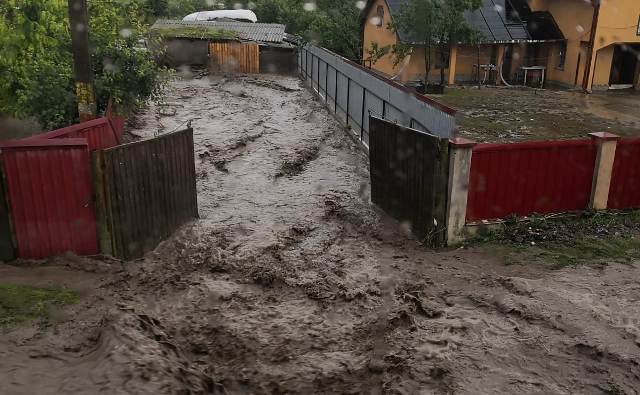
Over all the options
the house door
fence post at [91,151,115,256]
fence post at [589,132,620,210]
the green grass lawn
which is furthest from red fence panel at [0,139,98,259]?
the house door

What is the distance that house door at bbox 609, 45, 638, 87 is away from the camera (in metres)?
27.4

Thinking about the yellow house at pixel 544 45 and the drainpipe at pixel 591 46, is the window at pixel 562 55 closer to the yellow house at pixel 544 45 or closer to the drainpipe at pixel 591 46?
the yellow house at pixel 544 45

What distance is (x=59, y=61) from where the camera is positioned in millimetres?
11484

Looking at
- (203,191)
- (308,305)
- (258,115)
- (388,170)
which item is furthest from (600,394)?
(258,115)

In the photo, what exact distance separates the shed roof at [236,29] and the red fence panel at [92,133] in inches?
909

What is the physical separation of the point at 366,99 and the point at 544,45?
61.3ft

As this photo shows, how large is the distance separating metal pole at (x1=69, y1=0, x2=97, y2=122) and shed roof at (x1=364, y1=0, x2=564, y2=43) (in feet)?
70.7

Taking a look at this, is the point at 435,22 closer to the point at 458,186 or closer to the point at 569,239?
the point at 569,239

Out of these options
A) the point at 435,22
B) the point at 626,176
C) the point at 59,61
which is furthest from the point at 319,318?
the point at 435,22

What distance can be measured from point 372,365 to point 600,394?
1.90m

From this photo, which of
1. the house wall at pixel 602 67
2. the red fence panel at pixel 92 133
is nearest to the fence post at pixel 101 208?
the red fence panel at pixel 92 133

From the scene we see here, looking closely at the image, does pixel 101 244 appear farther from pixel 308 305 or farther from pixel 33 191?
pixel 308 305

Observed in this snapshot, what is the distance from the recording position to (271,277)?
7.20 metres

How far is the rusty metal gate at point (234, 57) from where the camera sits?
31.4 meters
